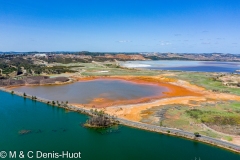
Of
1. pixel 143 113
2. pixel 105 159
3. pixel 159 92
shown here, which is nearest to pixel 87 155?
pixel 105 159

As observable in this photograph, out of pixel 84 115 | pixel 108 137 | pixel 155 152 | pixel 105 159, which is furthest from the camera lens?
pixel 84 115

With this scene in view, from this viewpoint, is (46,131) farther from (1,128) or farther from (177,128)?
(177,128)

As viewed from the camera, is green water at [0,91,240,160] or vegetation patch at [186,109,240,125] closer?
green water at [0,91,240,160]

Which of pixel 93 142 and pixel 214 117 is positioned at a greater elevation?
pixel 214 117

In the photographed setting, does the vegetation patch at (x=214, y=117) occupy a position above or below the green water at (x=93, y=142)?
above

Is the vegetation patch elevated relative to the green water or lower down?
elevated

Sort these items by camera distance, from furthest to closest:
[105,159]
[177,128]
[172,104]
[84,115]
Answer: [172,104], [84,115], [177,128], [105,159]

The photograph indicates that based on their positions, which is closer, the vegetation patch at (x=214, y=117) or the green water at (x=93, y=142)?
the green water at (x=93, y=142)

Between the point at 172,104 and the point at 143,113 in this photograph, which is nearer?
the point at 143,113
